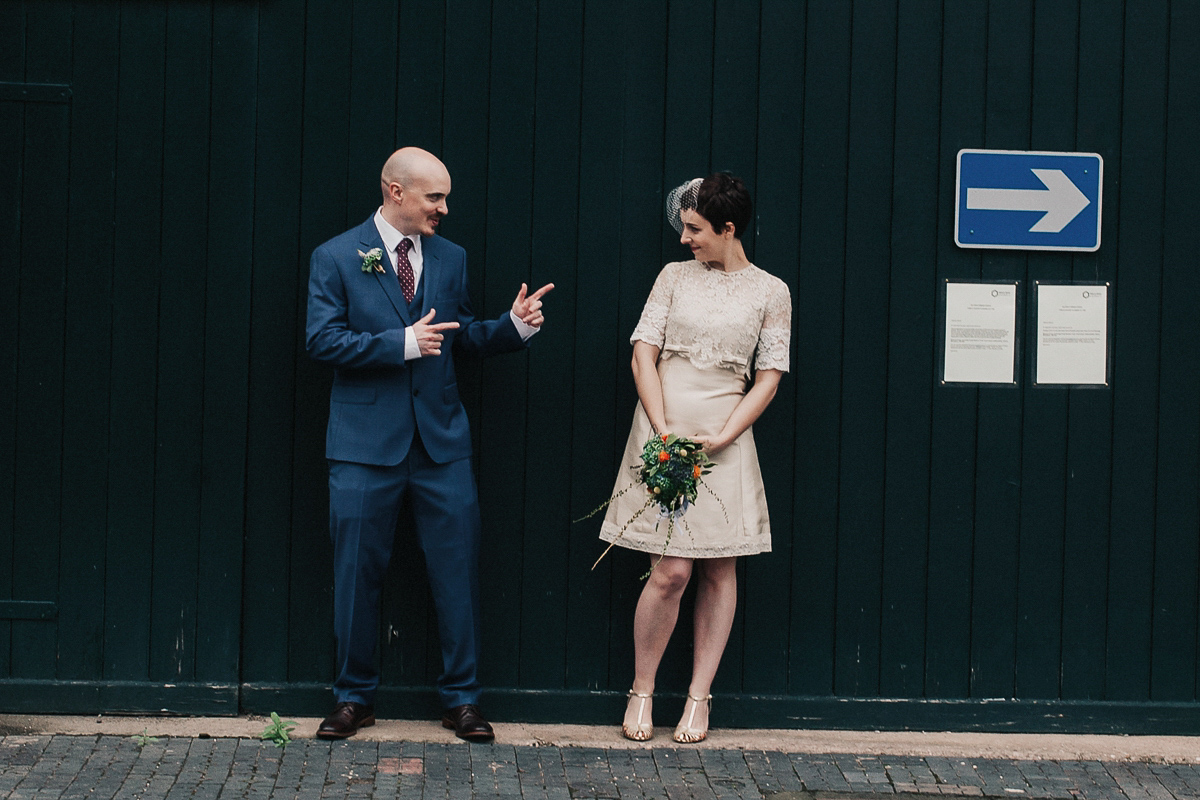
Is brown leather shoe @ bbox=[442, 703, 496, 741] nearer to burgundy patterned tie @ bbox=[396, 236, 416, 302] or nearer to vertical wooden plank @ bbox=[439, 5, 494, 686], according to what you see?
vertical wooden plank @ bbox=[439, 5, 494, 686]

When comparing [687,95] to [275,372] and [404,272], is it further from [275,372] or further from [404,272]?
[275,372]

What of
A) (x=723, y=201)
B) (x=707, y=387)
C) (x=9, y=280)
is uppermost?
(x=723, y=201)

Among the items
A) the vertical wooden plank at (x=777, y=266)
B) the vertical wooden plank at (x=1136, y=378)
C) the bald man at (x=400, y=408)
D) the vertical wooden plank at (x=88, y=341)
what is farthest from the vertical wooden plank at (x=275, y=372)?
the vertical wooden plank at (x=1136, y=378)

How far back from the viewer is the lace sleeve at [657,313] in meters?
4.89

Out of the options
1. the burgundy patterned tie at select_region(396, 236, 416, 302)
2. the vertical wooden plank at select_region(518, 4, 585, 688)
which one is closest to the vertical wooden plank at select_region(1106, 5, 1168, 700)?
the vertical wooden plank at select_region(518, 4, 585, 688)

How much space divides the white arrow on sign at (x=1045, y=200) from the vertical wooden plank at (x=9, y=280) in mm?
3893

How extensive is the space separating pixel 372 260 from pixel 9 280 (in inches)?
62.3

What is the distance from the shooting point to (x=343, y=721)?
489 cm

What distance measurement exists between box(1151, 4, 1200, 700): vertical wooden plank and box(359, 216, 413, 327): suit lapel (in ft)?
10.3

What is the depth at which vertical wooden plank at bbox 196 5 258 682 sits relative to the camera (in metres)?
5.10

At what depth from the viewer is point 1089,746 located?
5.13 metres

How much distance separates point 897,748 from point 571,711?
1.33 m

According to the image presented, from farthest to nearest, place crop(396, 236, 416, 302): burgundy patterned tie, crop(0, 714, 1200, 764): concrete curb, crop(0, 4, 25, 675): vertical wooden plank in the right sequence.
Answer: crop(0, 4, 25, 675): vertical wooden plank
crop(0, 714, 1200, 764): concrete curb
crop(396, 236, 416, 302): burgundy patterned tie

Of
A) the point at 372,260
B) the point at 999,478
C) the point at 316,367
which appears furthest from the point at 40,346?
the point at 999,478
